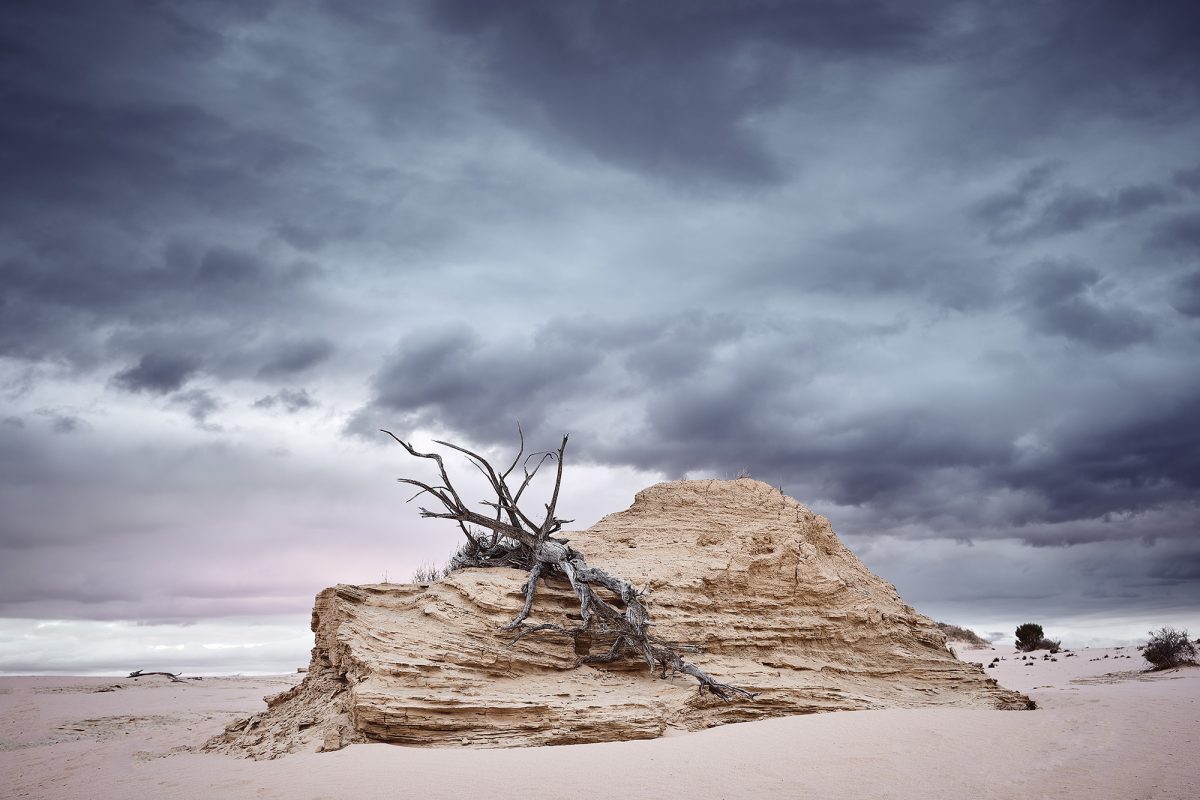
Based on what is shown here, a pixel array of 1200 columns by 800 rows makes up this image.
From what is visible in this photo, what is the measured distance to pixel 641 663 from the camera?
10.8 meters

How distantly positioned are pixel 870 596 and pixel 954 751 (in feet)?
18.4

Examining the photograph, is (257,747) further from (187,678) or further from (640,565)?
(187,678)

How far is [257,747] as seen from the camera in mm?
8992

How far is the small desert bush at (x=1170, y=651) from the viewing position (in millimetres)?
20281

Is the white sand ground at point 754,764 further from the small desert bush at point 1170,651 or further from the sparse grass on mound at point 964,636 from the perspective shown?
the sparse grass on mound at point 964,636

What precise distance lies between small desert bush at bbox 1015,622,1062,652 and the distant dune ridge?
75.3 feet

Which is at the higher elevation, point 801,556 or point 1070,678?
point 801,556

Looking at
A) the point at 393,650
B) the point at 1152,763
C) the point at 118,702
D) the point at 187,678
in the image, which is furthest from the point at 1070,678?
the point at 187,678

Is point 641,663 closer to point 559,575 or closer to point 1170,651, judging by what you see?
point 559,575

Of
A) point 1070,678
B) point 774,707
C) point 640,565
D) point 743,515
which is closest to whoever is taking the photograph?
point 774,707

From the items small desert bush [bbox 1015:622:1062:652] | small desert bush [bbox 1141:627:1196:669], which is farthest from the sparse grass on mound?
small desert bush [bbox 1141:627:1196:669]

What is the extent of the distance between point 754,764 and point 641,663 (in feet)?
11.3

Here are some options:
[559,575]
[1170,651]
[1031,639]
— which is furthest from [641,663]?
[1031,639]

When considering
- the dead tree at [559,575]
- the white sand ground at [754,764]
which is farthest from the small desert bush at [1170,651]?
the dead tree at [559,575]
